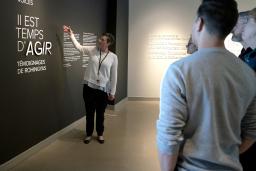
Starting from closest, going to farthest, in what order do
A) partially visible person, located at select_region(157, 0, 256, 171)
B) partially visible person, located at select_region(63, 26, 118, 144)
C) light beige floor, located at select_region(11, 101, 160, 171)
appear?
partially visible person, located at select_region(157, 0, 256, 171)
light beige floor, located at select_region(11, 101, 160, 171)
partially visible person, located at select_region(63, 26, 118, 144)

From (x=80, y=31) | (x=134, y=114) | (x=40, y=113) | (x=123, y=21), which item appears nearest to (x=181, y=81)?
(x=40, y=113)

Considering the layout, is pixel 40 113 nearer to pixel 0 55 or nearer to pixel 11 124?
pixel 11 124

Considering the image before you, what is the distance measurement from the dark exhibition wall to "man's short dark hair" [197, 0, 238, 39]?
2.95 m

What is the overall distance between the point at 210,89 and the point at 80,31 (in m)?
5.12

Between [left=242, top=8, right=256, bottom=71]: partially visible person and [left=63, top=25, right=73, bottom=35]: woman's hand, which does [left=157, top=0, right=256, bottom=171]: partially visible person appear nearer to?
[left=242, top=8, right=256, bottom=71]: partially visible person

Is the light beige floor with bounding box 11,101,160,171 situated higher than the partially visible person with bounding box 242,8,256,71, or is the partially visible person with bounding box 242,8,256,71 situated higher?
the partially visible person with bounding box 242,8,256,71

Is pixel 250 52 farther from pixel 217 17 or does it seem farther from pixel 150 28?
pixel 150 28

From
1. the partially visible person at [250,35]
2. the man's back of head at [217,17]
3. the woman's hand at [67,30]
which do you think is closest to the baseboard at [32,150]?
the woman's hand at [67,30]

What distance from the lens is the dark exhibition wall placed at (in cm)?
396

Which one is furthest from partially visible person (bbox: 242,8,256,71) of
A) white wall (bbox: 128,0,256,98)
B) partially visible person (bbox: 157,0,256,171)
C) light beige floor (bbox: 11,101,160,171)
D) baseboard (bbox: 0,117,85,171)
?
white wall (bbox: 128,0,256,98)

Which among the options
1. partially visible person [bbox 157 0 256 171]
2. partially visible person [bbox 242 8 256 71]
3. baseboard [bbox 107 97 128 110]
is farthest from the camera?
baseboard [bbox 107 97 128 110]

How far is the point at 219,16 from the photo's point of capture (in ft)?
4.33

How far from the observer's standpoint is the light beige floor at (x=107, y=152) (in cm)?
426

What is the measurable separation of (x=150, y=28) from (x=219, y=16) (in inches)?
317
